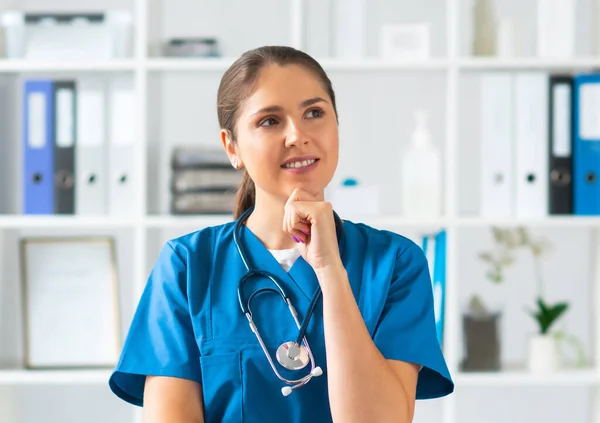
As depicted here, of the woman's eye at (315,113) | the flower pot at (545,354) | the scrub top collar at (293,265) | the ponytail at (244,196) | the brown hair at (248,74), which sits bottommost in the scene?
the flower pot at (545,354)

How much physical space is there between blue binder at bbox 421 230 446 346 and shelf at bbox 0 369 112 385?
3.07 ft

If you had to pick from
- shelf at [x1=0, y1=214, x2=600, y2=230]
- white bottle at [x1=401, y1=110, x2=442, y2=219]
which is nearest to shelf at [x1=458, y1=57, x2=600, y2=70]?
white bottle at [x1=401, y1=110, x2=442, y2=219]

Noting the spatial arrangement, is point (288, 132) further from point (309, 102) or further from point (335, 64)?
point (335, 64)

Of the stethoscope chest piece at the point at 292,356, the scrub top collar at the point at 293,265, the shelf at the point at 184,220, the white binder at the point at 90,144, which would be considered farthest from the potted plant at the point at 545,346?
the white binder at the point at 90,144

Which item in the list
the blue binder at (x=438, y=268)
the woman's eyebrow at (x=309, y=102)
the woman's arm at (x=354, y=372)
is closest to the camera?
the woman's arm at (x=354, y=372)

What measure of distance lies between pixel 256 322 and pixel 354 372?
20 cm

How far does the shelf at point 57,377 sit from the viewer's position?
2182 mm

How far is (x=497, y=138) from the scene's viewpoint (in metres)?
2.16

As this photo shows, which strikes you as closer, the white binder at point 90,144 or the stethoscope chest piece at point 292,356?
the stethoscope chest piece at point 292,356

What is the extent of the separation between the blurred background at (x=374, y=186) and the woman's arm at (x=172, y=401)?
87 cm

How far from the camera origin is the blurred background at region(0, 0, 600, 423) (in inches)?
85.4

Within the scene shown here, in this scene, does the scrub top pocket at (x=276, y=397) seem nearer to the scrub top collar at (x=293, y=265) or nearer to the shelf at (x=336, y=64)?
the scrub top collar at (x=293, y=265)

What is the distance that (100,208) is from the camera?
223 cm

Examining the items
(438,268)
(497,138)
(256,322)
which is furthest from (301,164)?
(497,138)
